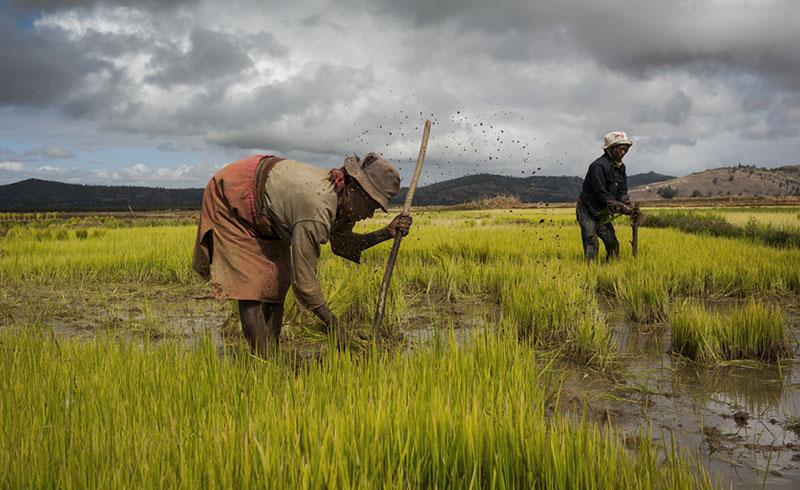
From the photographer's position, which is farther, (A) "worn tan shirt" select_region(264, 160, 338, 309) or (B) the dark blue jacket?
(B) the dark blue jacket

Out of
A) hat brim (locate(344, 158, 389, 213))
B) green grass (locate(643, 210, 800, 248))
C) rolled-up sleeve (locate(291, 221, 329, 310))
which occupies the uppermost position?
hat brim (locate(344, 158, 389, 213))

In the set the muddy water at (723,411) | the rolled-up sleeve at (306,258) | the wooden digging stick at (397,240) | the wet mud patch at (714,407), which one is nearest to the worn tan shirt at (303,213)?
the rolled-up sleeve at (306,258)

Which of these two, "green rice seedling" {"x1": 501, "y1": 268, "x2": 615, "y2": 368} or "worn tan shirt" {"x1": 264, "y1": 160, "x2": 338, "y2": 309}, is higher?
"worn tan shirt" {"x1": 264, "y1": 160, "x2": 338, "y2": 309}

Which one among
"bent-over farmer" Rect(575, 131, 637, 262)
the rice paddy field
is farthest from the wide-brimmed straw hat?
"bent-over farmer" Rect(575, 131, 637, 262)

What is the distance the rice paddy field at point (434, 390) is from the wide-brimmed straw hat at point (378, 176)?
745mm

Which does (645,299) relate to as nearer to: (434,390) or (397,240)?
(397,240)

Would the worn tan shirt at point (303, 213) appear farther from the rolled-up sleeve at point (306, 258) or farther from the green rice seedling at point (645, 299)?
the green rice seedling at point (645, 299)

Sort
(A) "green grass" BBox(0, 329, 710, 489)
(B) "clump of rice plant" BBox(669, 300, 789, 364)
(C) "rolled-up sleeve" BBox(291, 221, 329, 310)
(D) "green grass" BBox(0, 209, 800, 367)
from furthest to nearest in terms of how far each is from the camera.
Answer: (D) "green grass" BBox(0, 209, 800, 367) → (B) "clump of rice plant" BBox(669, 300, 789, 364) → (C) "rolled-up sleeve" BBox(291, 221, 329, 310) → (A) "green grass" BBox(0, 329, 710, 489)

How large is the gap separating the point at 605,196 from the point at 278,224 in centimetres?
460

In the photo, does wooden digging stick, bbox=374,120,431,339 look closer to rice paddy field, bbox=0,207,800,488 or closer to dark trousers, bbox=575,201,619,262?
rice paddy field, bbox=0,207,800,488

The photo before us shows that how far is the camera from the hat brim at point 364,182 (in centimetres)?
271

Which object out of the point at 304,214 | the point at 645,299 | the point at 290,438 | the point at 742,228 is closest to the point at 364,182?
the point at 304,214

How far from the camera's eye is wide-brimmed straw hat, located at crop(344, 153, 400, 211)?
9.00 ft

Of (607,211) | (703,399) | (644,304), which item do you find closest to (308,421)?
(703,399)
